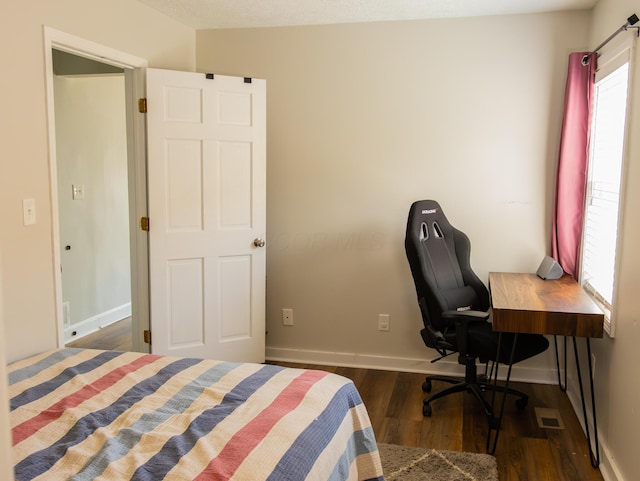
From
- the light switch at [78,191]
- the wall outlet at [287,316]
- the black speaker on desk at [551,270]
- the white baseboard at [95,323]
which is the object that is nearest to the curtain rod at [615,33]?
the black speaker on desk at [551,270]

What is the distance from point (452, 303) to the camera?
11.3ft

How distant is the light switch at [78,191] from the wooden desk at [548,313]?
11.4 feet

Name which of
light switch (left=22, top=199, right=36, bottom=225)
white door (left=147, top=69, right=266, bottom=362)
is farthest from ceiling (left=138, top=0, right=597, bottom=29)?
light switch (left=22, top=199, right=36, bottom=225)

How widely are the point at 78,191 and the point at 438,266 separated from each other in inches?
122

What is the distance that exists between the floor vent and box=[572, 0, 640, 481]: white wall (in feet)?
1.12

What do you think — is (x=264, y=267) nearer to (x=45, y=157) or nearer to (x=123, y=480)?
(x=45, y=157)

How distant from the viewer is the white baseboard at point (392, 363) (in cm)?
380

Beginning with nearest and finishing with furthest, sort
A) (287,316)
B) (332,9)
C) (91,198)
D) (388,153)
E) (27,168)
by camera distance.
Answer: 1. (27,168)
2. (332,9)
3. (388,153)
4. (287,316)
5. (91,198)

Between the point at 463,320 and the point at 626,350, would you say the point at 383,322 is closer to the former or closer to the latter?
the point at 463,320

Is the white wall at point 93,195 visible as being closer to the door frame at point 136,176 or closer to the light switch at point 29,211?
the door frame at point 136,176

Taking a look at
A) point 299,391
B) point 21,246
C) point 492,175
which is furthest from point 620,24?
point 21,246

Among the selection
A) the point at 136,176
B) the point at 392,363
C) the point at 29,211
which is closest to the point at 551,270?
the point at 392,363

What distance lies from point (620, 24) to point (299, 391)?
237cm

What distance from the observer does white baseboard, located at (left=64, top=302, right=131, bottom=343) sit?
4.72 metres
